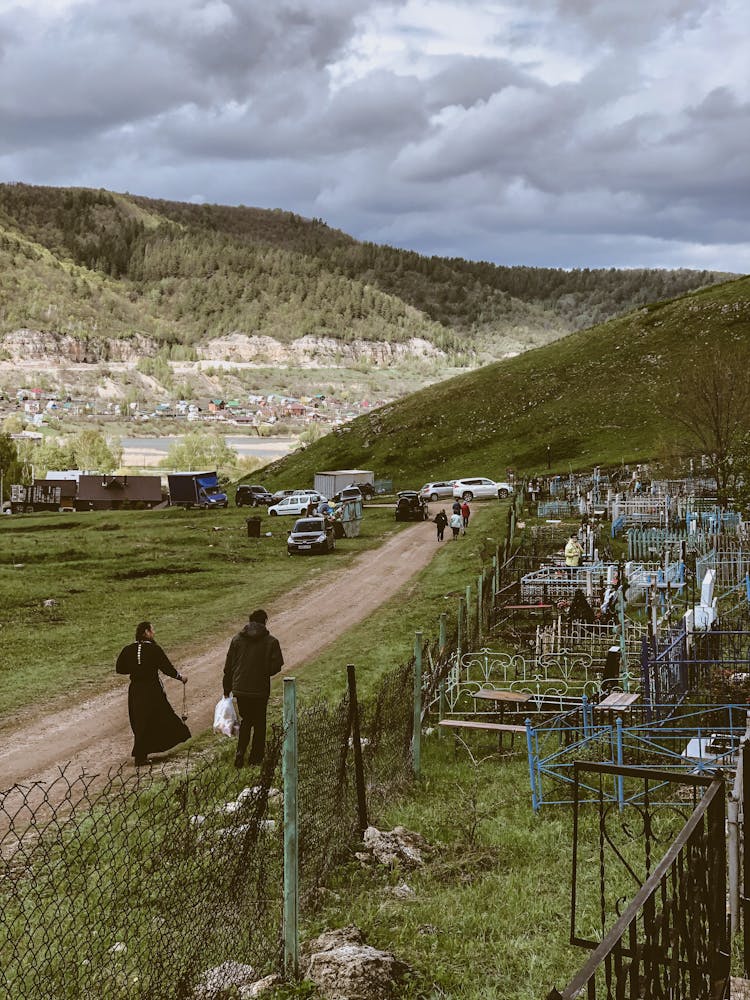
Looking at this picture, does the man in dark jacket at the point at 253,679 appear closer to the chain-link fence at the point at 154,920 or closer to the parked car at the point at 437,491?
the chain-link fence at the point at 154,920

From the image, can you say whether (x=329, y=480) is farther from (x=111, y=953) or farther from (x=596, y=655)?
(x=111, y=953)

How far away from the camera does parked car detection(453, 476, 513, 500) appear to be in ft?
209

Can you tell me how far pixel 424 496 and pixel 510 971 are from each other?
2349 inches

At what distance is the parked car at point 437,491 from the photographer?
66.4 meters

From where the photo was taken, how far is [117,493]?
76.2 metres

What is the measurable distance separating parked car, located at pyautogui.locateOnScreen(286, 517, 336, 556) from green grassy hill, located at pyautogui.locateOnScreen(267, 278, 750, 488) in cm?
3630

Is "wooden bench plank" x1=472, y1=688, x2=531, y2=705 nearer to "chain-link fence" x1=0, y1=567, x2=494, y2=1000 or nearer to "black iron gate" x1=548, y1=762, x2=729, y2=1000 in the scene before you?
"chain-link fence" x1=0, y1=567, x2=494, y2=1000

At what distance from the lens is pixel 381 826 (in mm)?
9898

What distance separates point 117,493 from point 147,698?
66519 millimetres

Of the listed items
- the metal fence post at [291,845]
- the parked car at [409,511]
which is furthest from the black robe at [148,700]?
the parked car at [409,511]

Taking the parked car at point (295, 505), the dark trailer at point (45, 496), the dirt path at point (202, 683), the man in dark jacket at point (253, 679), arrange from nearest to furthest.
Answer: the man in dark jacket at point (253, 679) < the dirt path at point (202, 683) < the parked car at point (295, 505) < the dark trailer at point (45, 496)

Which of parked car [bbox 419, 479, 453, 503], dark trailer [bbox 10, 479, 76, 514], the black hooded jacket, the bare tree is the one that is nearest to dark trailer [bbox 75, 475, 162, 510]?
dark trailer [bbox 10, 479, 76, 514]

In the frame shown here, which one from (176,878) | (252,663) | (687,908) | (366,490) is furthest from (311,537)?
(687,908)

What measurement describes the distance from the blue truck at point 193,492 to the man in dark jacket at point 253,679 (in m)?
54.6
